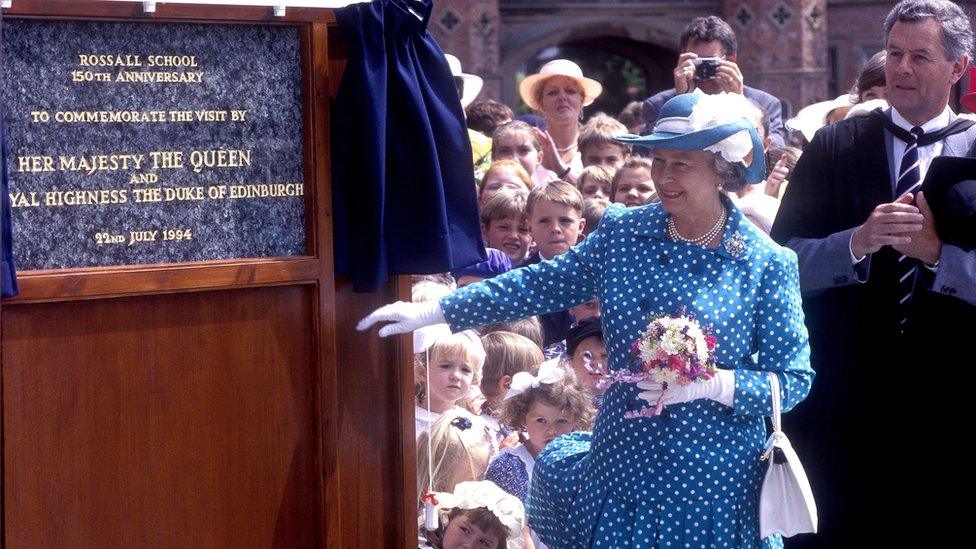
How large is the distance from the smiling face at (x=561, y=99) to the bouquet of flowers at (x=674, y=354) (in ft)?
16.2

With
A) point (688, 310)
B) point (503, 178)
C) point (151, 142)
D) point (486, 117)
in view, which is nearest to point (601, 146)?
point (503, 178)

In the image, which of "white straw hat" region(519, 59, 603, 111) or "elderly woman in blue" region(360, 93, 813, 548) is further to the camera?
"white straw hat" region(519, 59, 603, 111)

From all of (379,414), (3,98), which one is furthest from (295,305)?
(3,98)

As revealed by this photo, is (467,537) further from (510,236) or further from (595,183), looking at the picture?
(595,183)

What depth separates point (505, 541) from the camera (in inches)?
168

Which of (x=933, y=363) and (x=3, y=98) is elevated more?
(x=3, y=98)

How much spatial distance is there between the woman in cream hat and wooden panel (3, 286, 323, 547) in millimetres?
5013

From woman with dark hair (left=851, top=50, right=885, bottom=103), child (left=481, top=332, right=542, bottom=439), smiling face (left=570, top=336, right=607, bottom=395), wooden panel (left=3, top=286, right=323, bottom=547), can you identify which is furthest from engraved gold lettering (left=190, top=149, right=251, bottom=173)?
woman with dark hair (left=851, top=50, right=885, bottom=103)

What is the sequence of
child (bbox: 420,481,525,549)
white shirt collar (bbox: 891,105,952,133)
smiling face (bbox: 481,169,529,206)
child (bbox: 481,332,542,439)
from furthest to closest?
smiling face (bbox: 481,169,529,206) → child (bbox: 481,332,542,439) → child (bbox: 420,481,525,549) → white shirt collar (bbox: 891,105,952,133)

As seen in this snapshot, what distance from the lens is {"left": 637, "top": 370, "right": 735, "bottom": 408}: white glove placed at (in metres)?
3.14

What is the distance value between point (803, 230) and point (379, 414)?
1650 mm

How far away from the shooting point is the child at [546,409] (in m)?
4.81

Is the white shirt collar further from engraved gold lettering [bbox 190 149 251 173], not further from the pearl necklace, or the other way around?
engraved gold lettering [bbox 190 149 251 173]

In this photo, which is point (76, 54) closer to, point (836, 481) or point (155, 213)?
point (155, 213)
